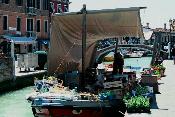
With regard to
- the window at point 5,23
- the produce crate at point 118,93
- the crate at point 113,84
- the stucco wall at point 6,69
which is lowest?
the stucco wall at point 6,69

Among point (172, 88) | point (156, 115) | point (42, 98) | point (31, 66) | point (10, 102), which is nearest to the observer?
point (156, 115)

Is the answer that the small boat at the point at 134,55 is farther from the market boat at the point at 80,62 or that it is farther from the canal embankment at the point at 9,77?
the market boat at the point at 80,62

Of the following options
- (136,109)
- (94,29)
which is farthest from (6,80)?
(136,109)

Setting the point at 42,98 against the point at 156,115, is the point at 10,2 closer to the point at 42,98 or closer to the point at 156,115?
A: the point at 42,98

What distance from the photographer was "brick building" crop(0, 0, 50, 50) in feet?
153

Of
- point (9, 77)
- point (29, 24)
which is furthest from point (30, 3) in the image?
point (9, 77)

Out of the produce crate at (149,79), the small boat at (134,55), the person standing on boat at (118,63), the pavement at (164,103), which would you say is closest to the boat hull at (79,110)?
the pavement at (164,103)

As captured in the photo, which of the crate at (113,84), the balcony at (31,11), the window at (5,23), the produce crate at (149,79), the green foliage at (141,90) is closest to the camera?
the green foliage at (141,90)

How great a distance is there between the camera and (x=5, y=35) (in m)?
45.8

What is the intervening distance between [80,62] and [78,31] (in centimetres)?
144

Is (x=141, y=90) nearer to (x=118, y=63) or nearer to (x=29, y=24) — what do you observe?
(x=118, y=63)

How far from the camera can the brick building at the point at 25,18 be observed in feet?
153

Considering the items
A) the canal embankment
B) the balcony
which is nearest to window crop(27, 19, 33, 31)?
the balcony

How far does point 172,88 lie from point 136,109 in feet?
19.9
